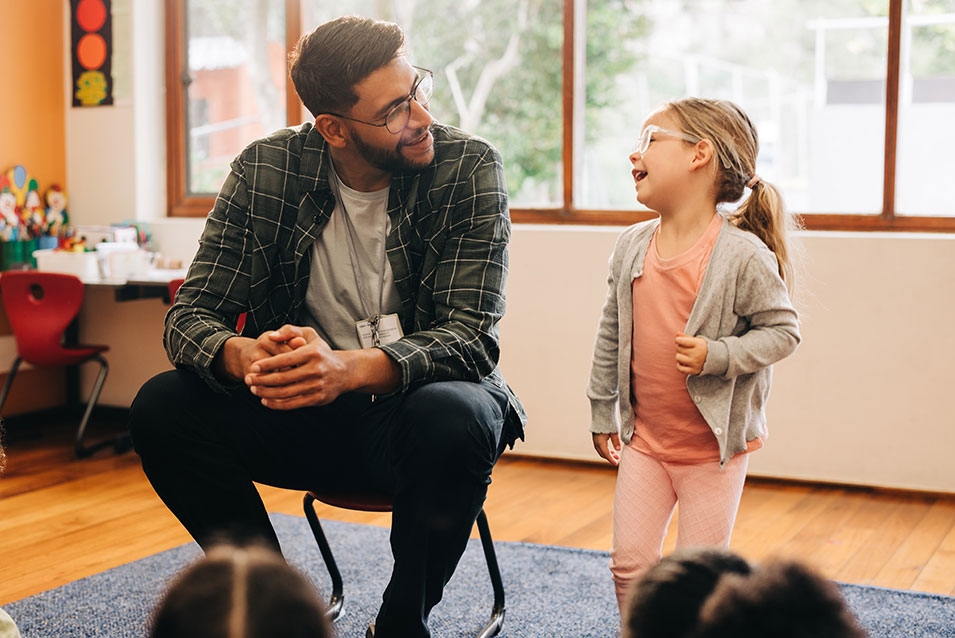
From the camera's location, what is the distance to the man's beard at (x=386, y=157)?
1.91 m

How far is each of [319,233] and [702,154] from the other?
0.73 meters

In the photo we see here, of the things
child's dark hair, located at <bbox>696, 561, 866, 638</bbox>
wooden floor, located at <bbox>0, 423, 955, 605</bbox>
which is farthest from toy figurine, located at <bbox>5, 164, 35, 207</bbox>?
child's dark hair, located at <bbox>696, 561, 866, 638</bbox>

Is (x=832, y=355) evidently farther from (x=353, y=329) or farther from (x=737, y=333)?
(x=353, y=329)

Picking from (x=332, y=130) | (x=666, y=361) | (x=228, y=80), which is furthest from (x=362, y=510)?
(x=228, y=80)

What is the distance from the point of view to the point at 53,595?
232 centimetres

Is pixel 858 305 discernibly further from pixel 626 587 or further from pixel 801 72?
pixel 626 587

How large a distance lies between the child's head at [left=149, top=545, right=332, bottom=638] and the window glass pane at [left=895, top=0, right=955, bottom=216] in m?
3.11

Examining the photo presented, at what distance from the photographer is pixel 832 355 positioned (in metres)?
3.30

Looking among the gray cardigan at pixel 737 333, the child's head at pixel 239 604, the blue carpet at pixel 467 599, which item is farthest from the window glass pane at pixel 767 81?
the child's head at pixel 239 604

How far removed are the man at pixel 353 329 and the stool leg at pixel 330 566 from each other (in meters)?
0.32

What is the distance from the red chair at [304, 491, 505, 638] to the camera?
1759 mm

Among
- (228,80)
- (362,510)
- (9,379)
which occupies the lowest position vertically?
(9,379)

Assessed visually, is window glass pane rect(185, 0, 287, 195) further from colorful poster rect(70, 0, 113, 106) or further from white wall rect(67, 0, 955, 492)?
white wall rect(67, 0, 955, 492)

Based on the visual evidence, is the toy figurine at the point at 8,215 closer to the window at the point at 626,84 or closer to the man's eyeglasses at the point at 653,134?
the window at the point at 626,84
